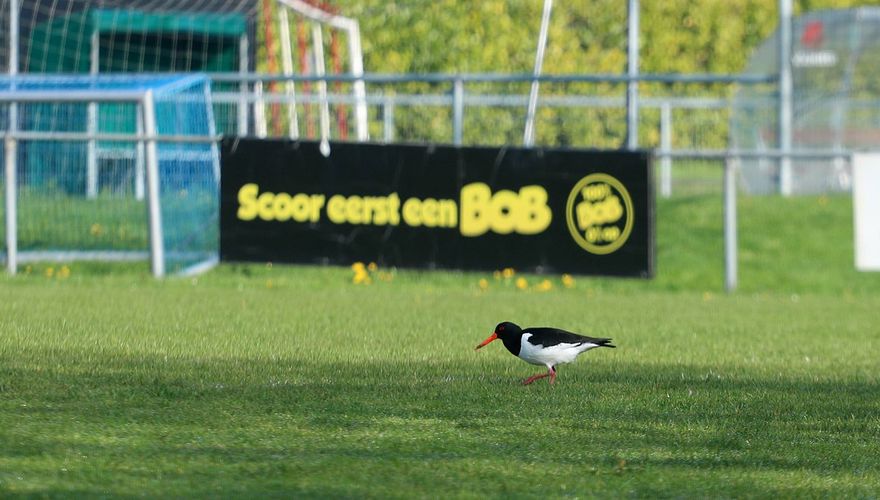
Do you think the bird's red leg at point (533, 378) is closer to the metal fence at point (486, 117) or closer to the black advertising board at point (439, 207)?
the black advertising board at point (439, 207)

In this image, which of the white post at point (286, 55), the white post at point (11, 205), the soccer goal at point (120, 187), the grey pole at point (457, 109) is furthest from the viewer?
the white post at point (286, 55)

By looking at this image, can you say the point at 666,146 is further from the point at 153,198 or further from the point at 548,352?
the point at 548,352

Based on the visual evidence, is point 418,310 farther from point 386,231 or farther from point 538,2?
point 538,2

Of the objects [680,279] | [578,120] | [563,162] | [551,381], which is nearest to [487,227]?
[563,162]

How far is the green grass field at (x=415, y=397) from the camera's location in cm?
613

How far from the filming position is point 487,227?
16.7m

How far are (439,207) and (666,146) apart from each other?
22.3 feet

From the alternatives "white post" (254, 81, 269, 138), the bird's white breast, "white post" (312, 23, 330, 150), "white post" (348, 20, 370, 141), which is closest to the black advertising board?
"white post" (348, 20, 370, 141)

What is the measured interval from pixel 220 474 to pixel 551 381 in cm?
336

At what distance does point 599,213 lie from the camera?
54.0 feet

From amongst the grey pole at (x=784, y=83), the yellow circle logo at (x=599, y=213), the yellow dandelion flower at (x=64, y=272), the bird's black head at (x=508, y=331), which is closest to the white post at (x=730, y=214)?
the yellow circle logo at (x=599, y=213)

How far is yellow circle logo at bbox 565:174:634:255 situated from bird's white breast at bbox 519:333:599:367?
7732mm

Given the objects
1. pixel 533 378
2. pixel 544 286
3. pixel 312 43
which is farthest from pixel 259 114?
pixel 533 378

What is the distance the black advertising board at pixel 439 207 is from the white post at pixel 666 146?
4.42 metres
